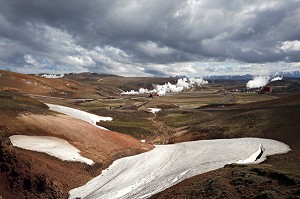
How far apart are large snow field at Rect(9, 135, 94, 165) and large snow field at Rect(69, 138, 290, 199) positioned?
5437 mm

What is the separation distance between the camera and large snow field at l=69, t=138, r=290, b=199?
3866 centimetres

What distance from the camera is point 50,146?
52406 millimetres

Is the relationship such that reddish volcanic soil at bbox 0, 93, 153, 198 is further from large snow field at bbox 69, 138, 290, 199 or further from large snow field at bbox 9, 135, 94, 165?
large snow field at bbox 69, 138, 290, 199

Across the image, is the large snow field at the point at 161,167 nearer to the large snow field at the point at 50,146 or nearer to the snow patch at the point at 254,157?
the snow patch at the point at 254,157

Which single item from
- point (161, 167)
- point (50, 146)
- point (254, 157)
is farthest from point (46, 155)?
point (254, 157)

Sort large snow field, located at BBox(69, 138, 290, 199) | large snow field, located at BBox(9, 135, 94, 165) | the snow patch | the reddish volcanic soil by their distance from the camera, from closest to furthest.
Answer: the reddish volcanic soil < large snow field, located at BBox(69, 138, 290, 199) < the snow patch < large snow field, located at BBox(9, 135, 94, 165)

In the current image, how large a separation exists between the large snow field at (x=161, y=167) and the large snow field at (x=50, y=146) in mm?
5437

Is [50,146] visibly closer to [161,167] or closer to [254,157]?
[161,167]

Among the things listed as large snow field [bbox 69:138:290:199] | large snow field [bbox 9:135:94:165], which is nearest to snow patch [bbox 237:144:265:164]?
large snow field [bbox 69:138:290:199]

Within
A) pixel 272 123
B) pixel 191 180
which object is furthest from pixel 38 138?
pixel 272 123

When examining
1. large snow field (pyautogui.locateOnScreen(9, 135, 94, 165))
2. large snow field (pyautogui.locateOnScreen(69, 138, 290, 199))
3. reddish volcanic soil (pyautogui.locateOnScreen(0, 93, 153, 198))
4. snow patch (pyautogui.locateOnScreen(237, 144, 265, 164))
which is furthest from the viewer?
large snow field (pyautogui.locateOnScreen(9, 135, 94, 165))

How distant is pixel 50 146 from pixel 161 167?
702 inches

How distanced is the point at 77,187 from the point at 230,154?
73.1 ft

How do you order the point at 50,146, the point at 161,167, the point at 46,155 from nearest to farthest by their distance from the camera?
the point at 46,155
the point at 161,167
the point at 50,146
